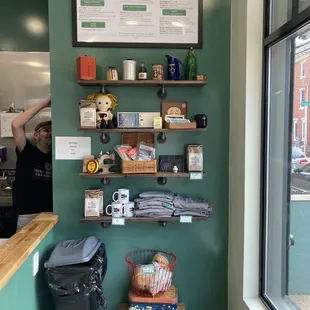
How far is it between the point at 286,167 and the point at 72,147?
1.44 m

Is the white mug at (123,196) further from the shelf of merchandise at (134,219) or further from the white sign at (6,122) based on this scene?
the white sign at (6,122)

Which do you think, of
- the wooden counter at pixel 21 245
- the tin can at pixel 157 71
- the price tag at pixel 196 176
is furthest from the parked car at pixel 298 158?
the wooden counter at pixel 21 245

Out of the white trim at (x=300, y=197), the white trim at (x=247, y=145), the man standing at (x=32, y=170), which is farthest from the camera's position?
the man standing at (x=32, y=170)

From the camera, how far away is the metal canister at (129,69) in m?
2.27

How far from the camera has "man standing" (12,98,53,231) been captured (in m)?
2.50

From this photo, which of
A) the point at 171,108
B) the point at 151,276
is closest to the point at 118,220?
the point at 151,276

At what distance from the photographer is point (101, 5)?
2.34 meters

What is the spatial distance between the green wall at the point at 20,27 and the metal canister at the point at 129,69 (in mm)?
1396

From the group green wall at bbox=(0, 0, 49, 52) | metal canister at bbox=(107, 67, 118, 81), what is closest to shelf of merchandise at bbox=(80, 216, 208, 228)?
metal canister at bbox=(107, 67, 118, 81)

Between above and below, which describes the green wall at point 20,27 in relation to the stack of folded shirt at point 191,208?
above

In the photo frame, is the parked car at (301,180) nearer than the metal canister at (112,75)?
Yes

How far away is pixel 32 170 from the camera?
99.3 inches

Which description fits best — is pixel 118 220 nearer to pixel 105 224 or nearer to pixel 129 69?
pixel 105 224

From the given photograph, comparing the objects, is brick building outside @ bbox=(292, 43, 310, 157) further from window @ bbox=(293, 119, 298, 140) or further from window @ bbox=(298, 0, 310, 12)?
window @ bbox=(298, 0, 310, 12)
